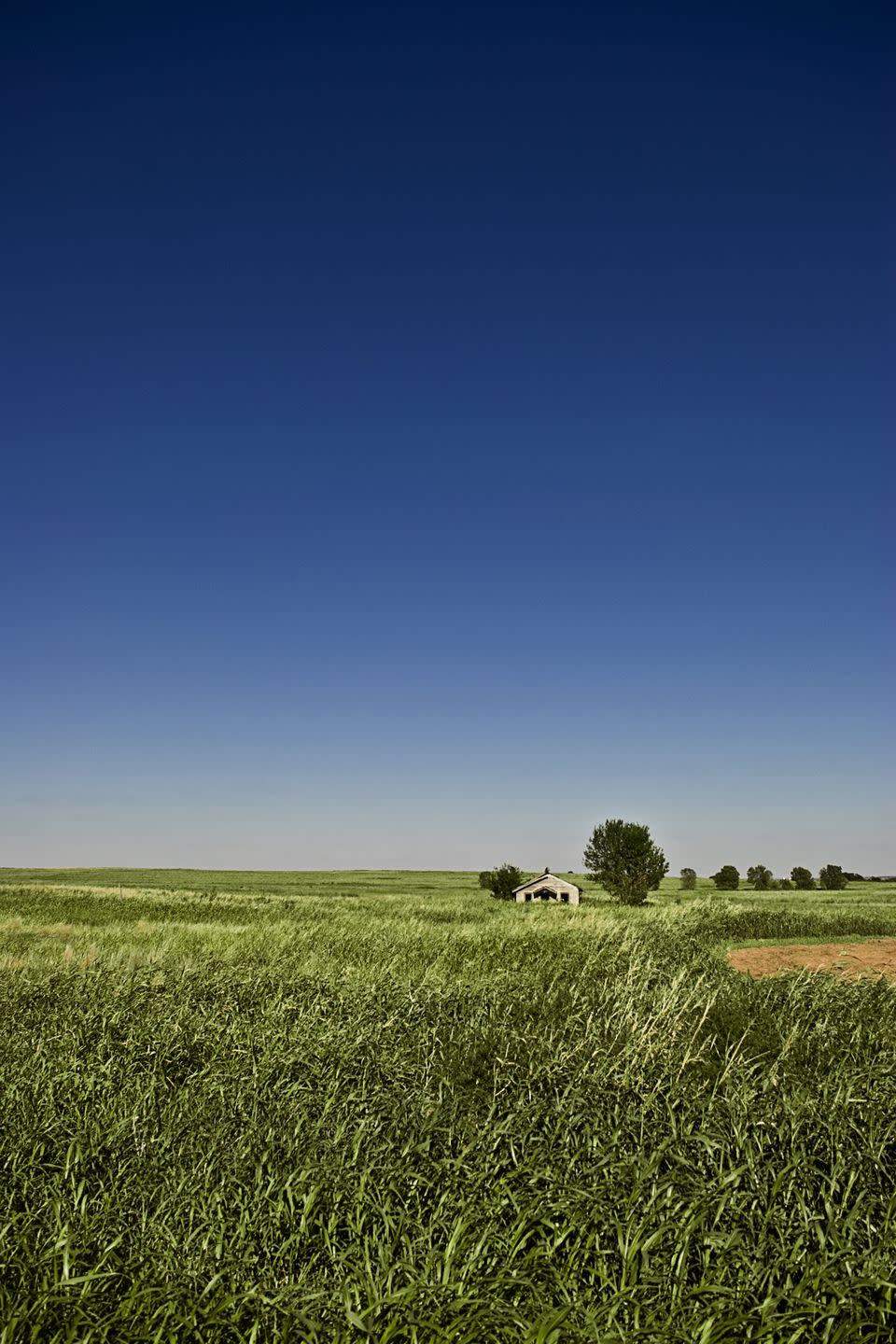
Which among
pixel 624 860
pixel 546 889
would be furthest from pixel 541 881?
pixel 624 860

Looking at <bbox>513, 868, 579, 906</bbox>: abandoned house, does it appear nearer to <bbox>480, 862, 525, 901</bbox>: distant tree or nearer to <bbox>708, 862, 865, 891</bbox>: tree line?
<bbox>480, 862, 525, 901</bbox>: distant tree

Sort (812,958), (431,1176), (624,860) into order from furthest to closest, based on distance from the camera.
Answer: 1. (624,860)
2. (812,958)
3. (431,1176)

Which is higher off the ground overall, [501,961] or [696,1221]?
[696,1221]

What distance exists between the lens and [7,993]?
9.43 meters

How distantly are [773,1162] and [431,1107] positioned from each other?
214 centimetres

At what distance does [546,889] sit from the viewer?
6116 centimetres

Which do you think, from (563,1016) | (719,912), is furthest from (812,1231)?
(719,912)

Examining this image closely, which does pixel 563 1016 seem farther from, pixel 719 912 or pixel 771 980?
pixel 719 912

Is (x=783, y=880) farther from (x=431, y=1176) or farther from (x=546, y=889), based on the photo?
(x=431, y=1176)

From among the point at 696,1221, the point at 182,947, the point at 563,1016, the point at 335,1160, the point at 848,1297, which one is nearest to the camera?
the point at 848,1297

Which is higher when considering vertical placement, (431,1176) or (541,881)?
(431,1176)

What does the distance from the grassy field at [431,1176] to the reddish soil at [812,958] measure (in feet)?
22.5

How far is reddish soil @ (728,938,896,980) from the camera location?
47.8 feet

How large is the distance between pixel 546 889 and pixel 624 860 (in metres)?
8.89
